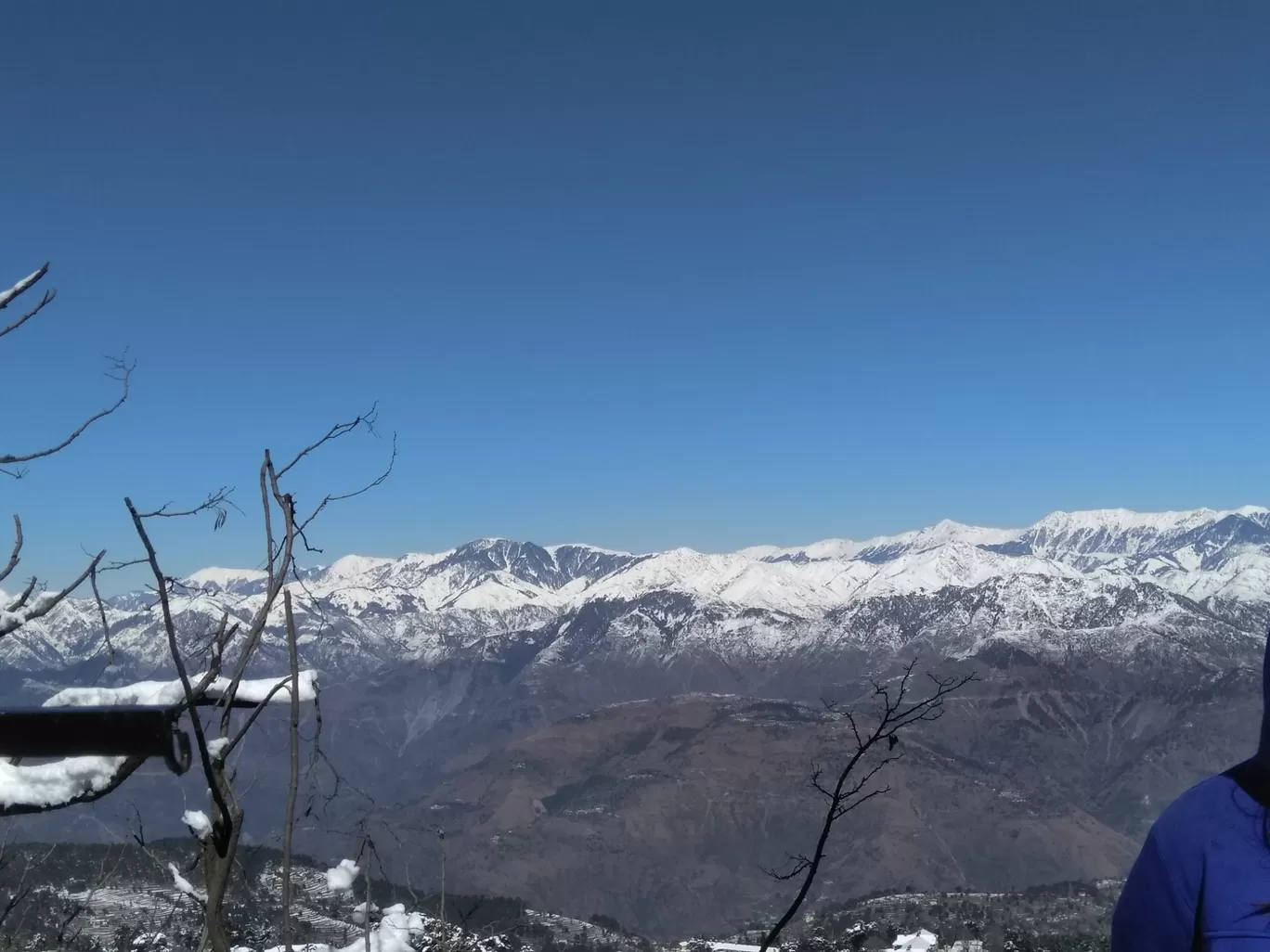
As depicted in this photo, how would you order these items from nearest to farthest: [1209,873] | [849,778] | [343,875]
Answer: [1209,873], [849,778], [343,875]

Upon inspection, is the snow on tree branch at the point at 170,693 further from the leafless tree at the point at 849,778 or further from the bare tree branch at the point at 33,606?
the leafless tree at the point at 849,778

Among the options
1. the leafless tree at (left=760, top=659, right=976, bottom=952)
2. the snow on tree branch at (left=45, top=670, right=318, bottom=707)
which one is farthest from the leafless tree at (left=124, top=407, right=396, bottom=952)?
the leafless tree at (left=760, top=659, right=976, bottom=952)

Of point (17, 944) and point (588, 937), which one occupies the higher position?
point (17, 944)

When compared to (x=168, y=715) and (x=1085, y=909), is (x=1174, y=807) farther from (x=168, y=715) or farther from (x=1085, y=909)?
(x=1085, y=909)

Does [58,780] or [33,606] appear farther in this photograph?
[33,606]

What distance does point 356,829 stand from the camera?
5.53 m

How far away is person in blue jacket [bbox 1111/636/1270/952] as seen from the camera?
220 cm

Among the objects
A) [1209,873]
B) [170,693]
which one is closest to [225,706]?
[170,693]

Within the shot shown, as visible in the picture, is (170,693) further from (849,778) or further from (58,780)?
(849,778)

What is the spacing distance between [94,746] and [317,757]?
106 cm

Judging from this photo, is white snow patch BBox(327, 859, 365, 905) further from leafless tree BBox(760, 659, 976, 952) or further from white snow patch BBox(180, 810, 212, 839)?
leafless tree BBox(760, 659, 976, 952)

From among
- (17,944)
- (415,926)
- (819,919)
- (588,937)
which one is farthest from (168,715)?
(819,919)

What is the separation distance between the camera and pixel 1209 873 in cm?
225

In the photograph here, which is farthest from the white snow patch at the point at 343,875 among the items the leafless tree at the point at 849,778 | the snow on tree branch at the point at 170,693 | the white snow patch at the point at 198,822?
the leafless tree at the point at 849,778
